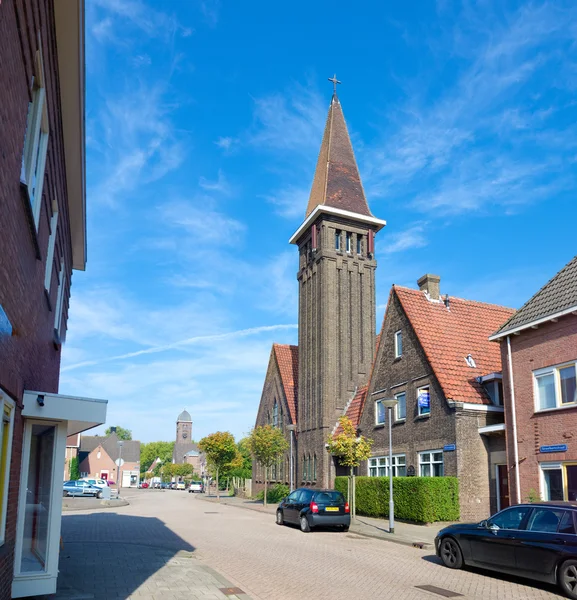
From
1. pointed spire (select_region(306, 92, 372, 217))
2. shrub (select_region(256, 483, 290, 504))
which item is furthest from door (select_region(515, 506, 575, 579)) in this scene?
pointed spire (select_region(306, 92, 372, 217))

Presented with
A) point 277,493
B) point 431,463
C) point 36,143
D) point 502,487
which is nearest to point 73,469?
point 277,493

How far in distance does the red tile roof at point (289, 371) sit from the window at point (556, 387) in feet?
81.1

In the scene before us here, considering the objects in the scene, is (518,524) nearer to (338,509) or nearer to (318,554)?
(318,554)

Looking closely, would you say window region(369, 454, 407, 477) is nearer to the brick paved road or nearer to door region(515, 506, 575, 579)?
the brick paved road

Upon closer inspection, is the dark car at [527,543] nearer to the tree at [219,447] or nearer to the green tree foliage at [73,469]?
the tree at [219,447]

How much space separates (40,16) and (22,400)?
15.0 feet

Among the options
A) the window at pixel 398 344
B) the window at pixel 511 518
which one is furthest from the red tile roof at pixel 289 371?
the window at pixel 511 518

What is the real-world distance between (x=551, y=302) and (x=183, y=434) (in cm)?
13913

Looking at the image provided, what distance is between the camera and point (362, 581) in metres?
11.0

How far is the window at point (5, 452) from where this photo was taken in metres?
6.62

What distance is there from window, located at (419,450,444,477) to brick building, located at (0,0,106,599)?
1714cm

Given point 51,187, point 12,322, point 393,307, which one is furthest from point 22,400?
point 393,307

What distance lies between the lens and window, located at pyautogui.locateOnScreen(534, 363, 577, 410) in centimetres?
1766

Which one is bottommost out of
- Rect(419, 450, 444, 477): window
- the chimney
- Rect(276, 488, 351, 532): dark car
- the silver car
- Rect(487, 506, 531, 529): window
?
the silver car
